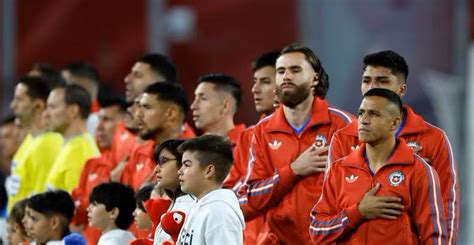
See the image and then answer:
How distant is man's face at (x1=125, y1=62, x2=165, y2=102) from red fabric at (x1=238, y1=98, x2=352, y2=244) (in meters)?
2.16

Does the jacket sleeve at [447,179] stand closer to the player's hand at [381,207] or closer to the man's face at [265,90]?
the player's hand at [381,207]

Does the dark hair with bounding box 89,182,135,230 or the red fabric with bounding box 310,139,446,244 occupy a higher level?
the red fabric with bounding box 310,139,446,244

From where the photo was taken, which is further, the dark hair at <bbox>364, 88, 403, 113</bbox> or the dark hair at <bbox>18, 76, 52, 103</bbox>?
the dark hair at <bbox>18, 76, 52, 103</bbox>

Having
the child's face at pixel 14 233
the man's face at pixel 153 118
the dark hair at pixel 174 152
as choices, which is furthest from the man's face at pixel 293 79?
the child's face at pixel 14 233

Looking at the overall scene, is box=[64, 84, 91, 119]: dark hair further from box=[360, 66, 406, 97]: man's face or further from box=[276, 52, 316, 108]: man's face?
box=[360, 66, 406, 97]: man's face

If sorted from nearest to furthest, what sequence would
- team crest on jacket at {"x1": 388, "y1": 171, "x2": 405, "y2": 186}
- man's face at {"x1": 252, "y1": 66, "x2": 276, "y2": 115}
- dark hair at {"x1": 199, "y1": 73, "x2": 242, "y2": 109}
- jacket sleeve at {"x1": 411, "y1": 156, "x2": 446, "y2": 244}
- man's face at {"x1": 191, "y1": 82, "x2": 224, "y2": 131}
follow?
jacket sleeve at {"x1": 411, "y1": 156, "x2": 446, "y2": 244}
team crest on jacket at {"x1": 388, "y1": 171, "x2": 405, "y2": 186}
man's face at {"x1": 252, "y1": 66, "x2": 276, "y2": 115}
man's face at {"x1": 191, "y1": 82, "x2": 224, "y2": 131}
dark hair at {"x1": 199, "y1": 73, "x2": 242, "y2": 109}

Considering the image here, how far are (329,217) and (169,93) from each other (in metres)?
2.13

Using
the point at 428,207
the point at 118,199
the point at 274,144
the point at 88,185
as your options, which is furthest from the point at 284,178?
the point at 88,185

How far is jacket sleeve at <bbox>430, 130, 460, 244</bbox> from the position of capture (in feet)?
24.9

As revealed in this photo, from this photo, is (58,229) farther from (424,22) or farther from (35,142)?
(424,22)

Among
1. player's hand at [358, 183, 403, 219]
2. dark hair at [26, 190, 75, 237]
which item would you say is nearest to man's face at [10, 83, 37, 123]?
dark hair at [26, 190, 75, 237]

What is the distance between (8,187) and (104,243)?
92.9 inches

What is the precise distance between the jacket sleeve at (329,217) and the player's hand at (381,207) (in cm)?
7

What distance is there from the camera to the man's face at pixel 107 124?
10883mm
